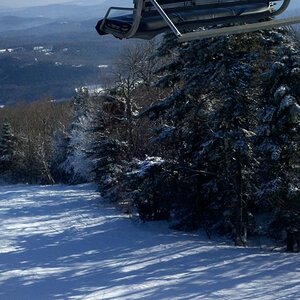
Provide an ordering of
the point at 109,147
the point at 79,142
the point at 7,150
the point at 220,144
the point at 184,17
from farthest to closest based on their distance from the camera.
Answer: the point at 7,150
the point at 79,142
the point at 109,147
the point at 220,144
the point at 184,17

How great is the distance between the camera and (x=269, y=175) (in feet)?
51.1

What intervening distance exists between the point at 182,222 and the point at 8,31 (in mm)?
184192

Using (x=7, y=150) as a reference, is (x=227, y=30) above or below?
above

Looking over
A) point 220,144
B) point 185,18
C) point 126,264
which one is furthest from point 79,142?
point 185,18

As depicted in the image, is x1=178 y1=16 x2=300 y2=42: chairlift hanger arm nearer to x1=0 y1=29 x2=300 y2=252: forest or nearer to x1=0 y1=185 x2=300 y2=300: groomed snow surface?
x1=0 y1=185 x2=300 y2=300: groomed snow surface

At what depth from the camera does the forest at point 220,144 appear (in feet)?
50.0

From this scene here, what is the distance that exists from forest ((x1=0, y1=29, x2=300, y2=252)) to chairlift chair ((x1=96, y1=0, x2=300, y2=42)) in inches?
426

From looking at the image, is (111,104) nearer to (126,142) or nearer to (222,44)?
(126,142)

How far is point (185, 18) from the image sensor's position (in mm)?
3912

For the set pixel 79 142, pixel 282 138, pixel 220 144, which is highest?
pixel 282 138

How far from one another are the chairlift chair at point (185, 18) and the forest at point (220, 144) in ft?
35.5

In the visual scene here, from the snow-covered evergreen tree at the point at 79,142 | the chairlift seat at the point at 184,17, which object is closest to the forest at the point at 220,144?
the snow-covered evergreen tree at the point at 79,142

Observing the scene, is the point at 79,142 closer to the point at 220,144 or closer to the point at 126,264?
the point at 220,144

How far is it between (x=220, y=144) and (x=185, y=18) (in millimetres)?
14064
